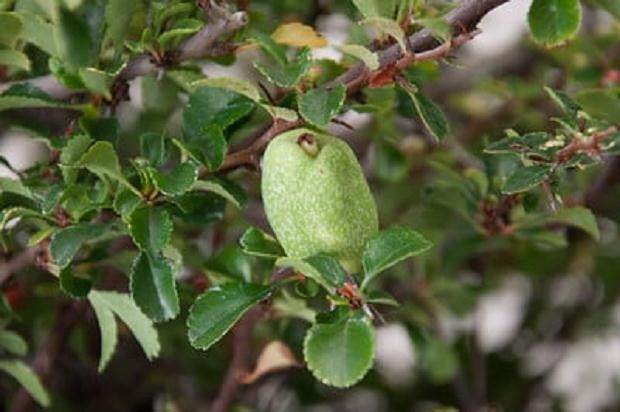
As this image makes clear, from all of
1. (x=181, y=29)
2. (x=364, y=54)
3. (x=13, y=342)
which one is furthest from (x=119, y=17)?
(x=13, y=342)

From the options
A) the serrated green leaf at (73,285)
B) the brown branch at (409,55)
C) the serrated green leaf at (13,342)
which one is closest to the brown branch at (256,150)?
the brown branch at (409,55)

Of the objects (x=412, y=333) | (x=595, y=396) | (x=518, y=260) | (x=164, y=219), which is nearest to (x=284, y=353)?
(x=412, y=333)

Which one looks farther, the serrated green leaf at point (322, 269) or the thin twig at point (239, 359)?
the thin twig at point (239, 359)

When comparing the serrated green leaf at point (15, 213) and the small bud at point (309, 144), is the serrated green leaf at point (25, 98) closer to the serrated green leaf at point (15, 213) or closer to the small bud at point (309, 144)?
the serrated green leaf at point (15, 213)

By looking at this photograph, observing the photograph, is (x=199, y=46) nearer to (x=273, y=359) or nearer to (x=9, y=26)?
(x=9, y=26)

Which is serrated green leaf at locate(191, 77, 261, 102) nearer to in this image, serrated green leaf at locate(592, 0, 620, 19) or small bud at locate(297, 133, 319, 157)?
small bud at locate(297, 133, 319, 157)

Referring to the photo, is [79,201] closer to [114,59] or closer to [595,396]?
[114,59]
